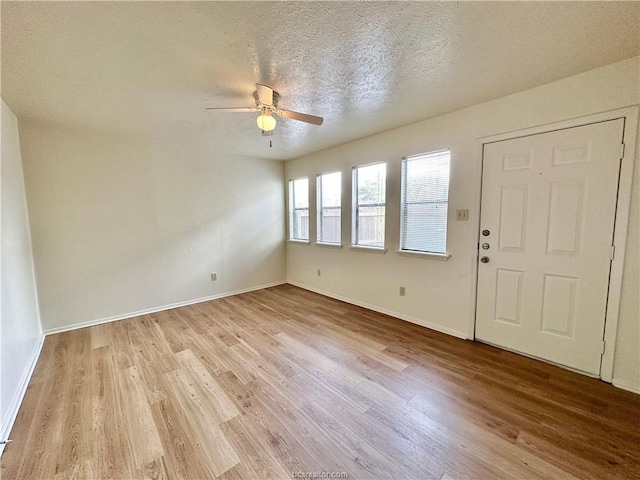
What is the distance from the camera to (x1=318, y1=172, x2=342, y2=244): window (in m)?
4.24

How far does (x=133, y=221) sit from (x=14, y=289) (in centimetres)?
153

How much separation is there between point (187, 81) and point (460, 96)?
2440 millimetres

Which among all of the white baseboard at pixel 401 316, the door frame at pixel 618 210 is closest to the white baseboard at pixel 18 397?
the white baseboard at pixel 401 316

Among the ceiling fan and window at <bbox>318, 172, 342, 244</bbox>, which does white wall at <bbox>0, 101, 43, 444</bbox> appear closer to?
the ceiling fan

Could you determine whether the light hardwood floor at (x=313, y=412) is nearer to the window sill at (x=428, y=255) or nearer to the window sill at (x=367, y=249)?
the window sill at (x=428, y=255)

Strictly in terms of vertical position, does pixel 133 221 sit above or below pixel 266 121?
below

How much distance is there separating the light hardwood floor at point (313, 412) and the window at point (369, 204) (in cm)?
144

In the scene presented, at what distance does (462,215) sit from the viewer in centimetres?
277

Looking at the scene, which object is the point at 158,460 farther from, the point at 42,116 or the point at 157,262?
Answer: the point at 42,116

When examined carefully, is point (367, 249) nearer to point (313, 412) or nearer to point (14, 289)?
point (313, 412)

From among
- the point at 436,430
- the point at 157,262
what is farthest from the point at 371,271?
the point at 157,262

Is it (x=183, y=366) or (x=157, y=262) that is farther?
(x=157, y=262)

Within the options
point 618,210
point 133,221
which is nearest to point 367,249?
point 618,210

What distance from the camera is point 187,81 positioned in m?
2.05
